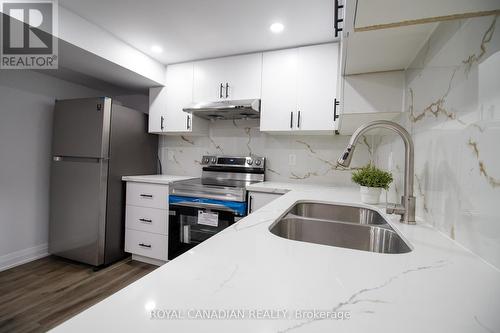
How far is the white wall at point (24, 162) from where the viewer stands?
A: 2254 millimetres

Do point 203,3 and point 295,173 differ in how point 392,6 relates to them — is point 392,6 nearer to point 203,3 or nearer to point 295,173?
point 203,3

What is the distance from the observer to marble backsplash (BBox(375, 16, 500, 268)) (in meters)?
0.53

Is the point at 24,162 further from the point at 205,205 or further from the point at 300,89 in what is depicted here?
the point at 300,89

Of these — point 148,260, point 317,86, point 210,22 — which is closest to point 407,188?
point 317,86

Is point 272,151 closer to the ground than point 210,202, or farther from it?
farther from it

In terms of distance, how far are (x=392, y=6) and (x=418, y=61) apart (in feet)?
2.02

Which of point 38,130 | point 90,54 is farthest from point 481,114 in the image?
point 38,130

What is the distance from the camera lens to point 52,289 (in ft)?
6.25

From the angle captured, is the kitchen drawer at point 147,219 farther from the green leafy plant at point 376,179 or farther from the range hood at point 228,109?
the green leafy plant at point 376,179

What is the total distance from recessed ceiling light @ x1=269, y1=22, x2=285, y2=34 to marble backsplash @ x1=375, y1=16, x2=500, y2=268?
44.1 inches

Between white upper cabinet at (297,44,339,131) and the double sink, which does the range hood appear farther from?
the double sink

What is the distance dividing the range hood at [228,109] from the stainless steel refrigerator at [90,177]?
29.4 inches

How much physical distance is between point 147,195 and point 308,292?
226 centimetres

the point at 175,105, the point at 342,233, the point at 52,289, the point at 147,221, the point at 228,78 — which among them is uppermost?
the point at 228,78
